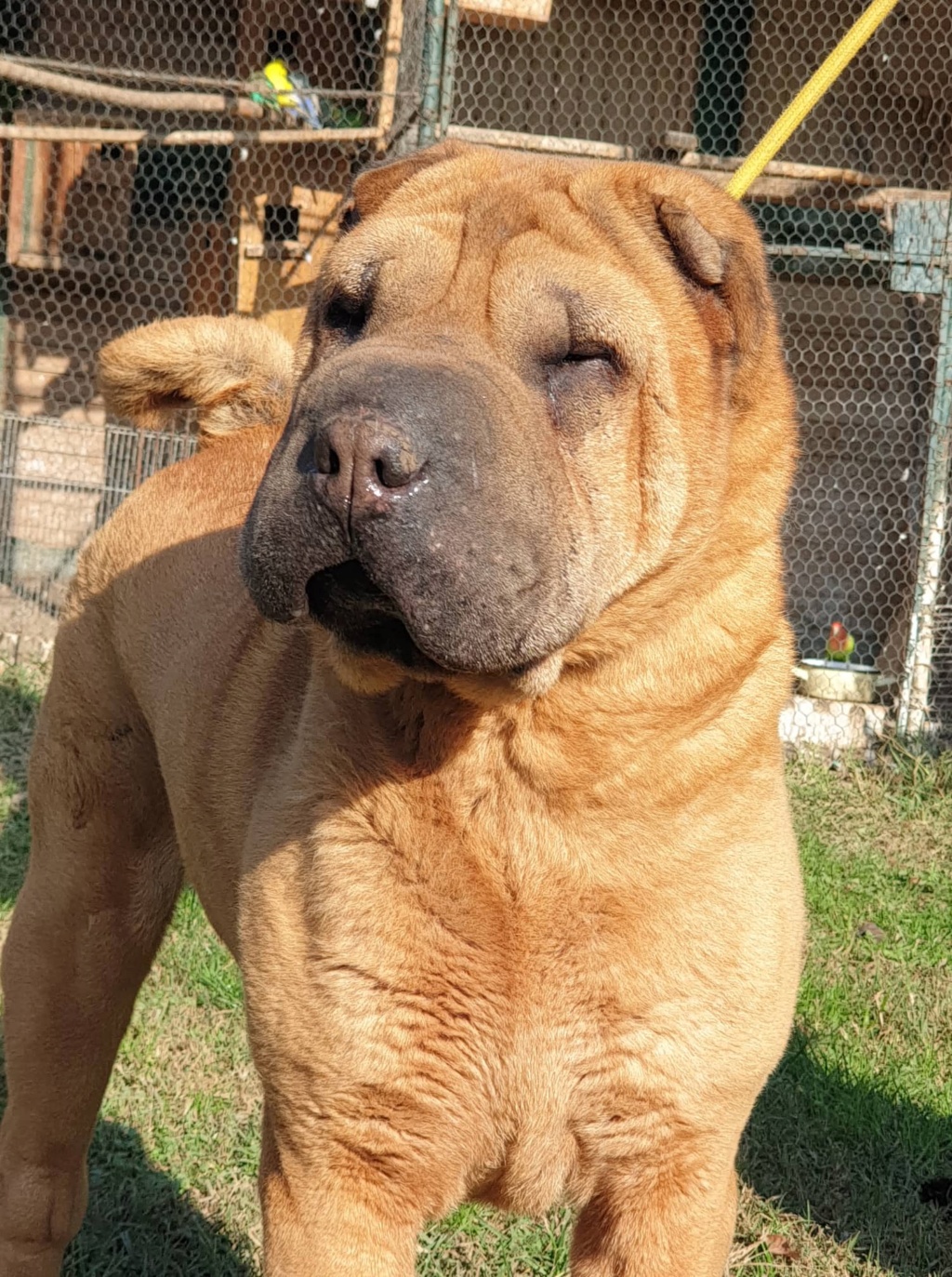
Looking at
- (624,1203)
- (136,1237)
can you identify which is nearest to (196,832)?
(624,1203)

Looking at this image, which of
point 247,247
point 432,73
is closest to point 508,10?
point 432,73

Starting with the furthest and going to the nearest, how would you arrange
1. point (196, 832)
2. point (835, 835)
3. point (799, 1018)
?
point (835, 835), point (799, 1018), point (196, 832)

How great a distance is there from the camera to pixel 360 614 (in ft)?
6.04

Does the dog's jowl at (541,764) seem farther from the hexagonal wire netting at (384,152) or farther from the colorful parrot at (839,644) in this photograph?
the hexagonal wire netting at (384,152)

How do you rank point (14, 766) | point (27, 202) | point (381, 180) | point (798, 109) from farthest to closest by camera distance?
1. point (27, 202)
2. point (14, 766)
3. point (798, 109)
4. point (381, 180)

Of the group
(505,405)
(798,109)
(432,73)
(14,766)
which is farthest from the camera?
(432,73)

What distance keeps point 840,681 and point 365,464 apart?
212 inches

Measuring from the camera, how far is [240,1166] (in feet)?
11.4

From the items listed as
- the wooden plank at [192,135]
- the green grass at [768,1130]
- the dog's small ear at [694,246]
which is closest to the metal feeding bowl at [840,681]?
the green grass at [768,1130]

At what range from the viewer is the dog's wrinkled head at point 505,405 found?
1688mm

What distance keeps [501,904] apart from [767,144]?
5.23 feet

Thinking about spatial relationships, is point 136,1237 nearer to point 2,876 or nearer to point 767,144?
point 2,876

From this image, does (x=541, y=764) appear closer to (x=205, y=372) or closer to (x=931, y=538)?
(x=205, y=372)

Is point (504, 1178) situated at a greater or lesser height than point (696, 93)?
lesser
